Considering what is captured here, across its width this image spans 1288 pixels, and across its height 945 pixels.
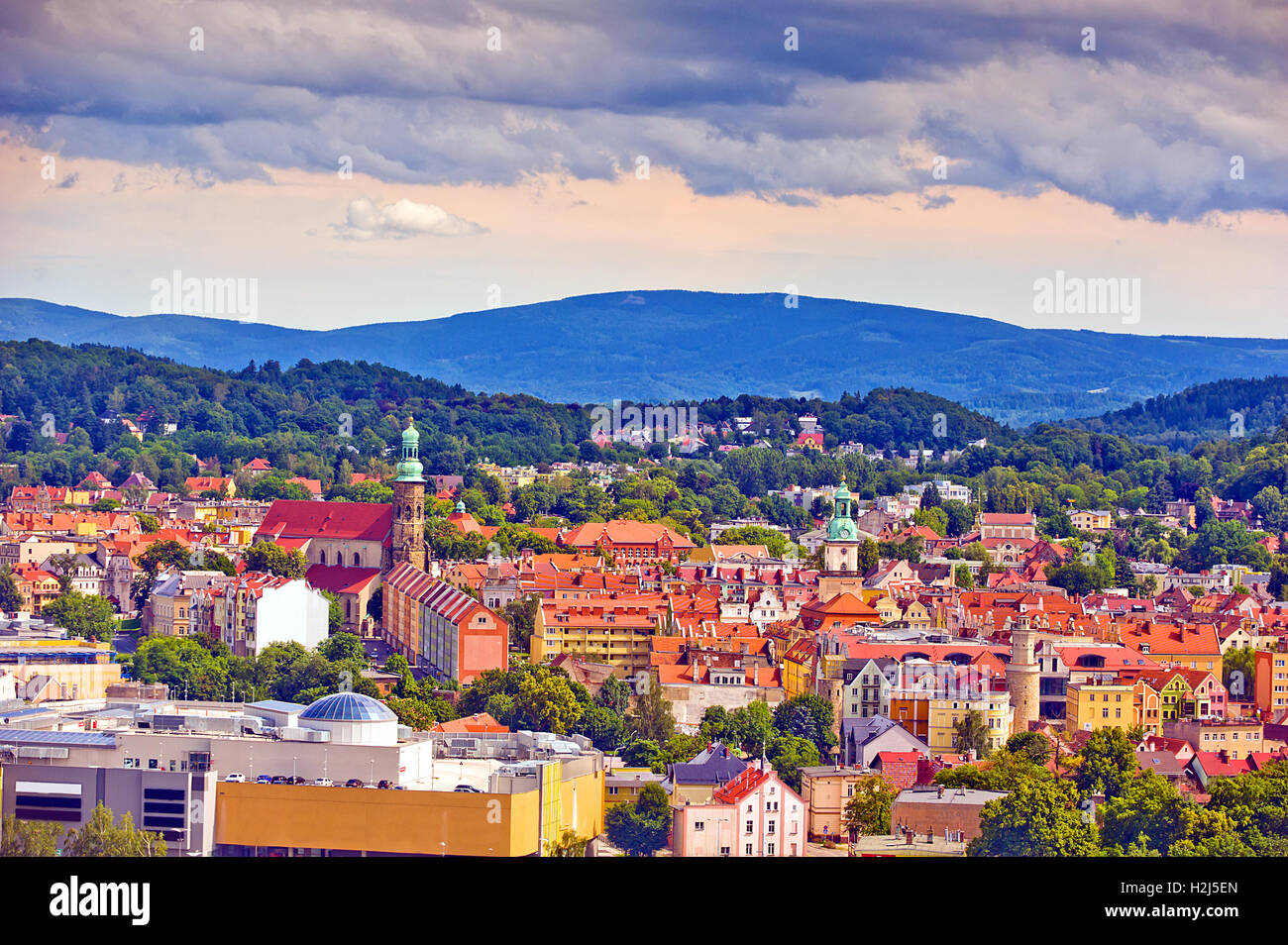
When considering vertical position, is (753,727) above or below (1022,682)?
below

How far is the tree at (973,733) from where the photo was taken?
80.3ft

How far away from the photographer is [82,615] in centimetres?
3503

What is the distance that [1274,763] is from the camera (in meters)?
23.4

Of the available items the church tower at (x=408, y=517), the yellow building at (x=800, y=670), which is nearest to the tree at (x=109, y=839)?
the yellow building at (x=800, y=670)

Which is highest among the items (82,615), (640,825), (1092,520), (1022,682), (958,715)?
(1092,520)

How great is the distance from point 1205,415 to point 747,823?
10814cm

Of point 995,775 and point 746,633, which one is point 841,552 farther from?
point 995,775

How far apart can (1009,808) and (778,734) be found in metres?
6.20

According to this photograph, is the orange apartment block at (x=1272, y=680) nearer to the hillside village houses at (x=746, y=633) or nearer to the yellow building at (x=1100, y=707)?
the hillside village houses at (x=746, y=633)

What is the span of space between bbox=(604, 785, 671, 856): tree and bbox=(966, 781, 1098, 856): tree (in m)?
3.01

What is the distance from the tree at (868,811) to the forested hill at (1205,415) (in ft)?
316

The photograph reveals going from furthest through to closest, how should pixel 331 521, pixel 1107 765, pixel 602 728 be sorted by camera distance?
1. pixel 331 521
2. pixel 602 728
3. pixel 1107 765

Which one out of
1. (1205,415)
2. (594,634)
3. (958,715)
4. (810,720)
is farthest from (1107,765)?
(1205,415)
